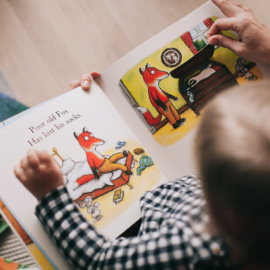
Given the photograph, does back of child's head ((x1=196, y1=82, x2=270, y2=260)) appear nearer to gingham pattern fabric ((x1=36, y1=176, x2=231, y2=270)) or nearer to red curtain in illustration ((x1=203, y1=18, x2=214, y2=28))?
gingham pattern fabric ((x1=36, y1=176, x2=231, y2=270))

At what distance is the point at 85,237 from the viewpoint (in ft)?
1.17

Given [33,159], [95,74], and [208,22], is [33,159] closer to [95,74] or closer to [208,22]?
[95,74]

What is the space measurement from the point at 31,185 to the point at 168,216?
0.23 metres

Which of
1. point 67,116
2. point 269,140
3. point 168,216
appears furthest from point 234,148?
point 67,116

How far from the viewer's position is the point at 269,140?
25 centimetres

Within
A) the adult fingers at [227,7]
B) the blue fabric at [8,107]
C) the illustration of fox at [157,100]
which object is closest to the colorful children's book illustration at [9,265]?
the blue fabric at [8,107]

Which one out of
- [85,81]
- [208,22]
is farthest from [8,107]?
[208,22]

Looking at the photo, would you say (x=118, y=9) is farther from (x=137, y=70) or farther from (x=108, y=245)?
(x=108, y=245)

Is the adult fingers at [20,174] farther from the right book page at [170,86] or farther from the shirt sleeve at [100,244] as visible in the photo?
the right book page at [170,86]

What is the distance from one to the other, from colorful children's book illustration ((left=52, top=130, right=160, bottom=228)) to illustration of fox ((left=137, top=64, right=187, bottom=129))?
0.07 metres

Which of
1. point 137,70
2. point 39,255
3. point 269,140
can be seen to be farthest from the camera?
point 137,70

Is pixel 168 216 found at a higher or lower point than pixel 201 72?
lower

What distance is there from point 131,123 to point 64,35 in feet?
0.84

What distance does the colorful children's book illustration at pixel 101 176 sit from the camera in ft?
1.33
